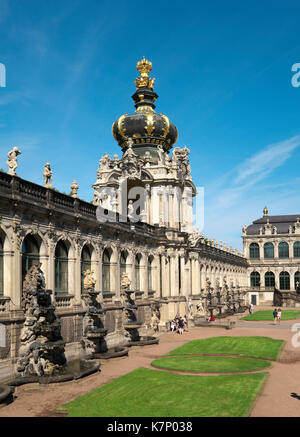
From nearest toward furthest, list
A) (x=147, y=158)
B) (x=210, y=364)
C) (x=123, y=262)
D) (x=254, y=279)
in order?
(x=210, y=364) < (x=123, y=262) < (x=147, y=158) < (x=254, y=279)

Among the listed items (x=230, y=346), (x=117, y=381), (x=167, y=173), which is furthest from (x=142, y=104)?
(x=117, y=381)

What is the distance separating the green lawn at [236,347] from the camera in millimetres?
35062

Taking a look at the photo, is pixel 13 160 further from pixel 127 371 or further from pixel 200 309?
pixel 200 309

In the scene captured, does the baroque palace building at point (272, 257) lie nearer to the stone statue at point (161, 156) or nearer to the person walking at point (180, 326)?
the stone statue at point (161, 156)

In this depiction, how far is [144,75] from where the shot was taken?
206ft

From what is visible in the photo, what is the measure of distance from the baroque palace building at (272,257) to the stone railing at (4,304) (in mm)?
98641

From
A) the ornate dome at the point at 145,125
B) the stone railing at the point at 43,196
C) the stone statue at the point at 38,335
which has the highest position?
the ornate dome at the point at 145,125

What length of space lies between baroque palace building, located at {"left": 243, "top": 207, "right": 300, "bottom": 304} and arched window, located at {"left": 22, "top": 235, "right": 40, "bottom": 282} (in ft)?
313

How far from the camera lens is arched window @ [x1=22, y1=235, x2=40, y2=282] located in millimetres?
28031

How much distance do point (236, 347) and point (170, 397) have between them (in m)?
17.1

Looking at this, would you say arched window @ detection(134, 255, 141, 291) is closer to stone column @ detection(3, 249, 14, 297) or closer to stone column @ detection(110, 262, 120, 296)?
stone column @ detection(110, 262, 120, 296)

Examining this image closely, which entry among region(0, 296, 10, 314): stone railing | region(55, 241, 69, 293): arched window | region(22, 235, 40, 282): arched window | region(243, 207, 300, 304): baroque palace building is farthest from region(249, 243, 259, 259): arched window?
region(0, 296, 10, 314): stone railing

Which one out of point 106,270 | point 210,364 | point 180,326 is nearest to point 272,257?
point 180,326

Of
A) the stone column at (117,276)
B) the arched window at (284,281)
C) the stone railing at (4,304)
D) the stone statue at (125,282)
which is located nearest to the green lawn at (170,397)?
the stone railing at (4,304)
